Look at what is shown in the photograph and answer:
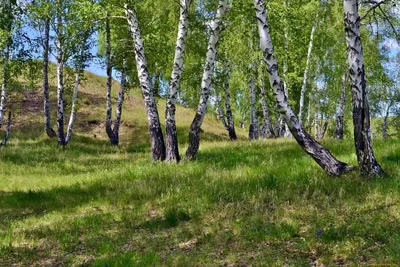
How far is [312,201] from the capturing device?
7098 millimetres

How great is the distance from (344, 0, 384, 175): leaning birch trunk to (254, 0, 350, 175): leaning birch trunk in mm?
558

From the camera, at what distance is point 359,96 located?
25.3 ft

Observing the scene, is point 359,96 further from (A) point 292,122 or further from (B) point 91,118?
(B) point 91,118

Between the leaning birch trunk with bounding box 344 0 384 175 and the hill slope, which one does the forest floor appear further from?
the hill slope

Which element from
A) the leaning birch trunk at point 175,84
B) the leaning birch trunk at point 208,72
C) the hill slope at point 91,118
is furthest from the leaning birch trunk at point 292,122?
the hill slope at point 91,118

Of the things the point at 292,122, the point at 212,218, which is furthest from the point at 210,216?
the point at 292,122

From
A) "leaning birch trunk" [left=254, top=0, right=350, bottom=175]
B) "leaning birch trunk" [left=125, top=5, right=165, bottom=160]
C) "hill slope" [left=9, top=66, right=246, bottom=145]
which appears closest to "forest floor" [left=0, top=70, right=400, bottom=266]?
"leaning birch trunk" [left=254, top=0, right=350, bottom=175]

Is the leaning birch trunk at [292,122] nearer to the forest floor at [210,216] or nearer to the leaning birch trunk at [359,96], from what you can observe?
the forest floor at [210,216]

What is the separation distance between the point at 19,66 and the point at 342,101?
18816mm

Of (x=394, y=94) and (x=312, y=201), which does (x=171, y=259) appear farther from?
(x=394, y=94)

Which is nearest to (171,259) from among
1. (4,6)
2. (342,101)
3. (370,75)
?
(4,6)

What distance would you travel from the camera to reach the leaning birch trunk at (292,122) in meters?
8.34

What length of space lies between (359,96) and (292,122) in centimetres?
147

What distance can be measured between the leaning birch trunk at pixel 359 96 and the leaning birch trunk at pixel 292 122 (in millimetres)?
558
